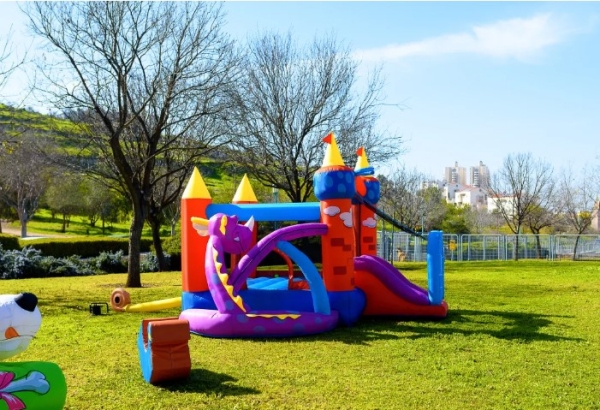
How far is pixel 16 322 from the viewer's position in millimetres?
4371

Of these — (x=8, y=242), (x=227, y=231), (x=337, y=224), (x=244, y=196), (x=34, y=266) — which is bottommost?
(x=34, y=266)

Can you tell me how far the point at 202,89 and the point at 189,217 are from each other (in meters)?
6.99

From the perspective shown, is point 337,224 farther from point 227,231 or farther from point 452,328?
point 452,328

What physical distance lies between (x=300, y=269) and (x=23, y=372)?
18.4 feet

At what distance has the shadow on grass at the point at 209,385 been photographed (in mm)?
5785

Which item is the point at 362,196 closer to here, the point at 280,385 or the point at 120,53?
the point at 280,385

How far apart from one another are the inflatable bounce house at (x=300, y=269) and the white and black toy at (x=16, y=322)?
4.32 m

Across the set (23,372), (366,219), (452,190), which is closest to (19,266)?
(366,219)

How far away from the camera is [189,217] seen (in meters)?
10.0

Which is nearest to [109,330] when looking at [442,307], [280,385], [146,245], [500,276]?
[280,385]

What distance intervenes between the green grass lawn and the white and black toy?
116 cm

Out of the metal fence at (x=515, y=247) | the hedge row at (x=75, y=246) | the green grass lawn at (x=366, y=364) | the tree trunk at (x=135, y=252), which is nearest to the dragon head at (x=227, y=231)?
the green grass lawn at (x=366, y=364)

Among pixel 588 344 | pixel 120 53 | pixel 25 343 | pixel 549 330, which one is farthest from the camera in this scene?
pixel 120 53

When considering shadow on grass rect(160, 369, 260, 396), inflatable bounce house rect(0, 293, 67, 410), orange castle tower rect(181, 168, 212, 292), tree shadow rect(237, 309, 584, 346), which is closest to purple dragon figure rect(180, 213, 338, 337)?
tree shadow rect(237, 309, 584, 346)
